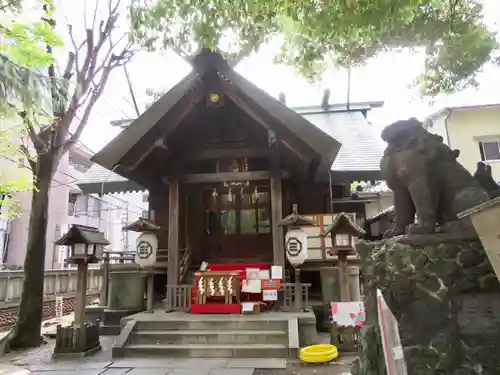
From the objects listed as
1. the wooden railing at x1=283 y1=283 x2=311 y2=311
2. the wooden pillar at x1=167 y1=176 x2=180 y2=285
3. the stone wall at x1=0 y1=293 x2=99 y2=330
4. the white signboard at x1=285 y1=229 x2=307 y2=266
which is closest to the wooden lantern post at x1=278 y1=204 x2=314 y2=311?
the white signboard at x1=285 y1=229 x2=307 y2=266

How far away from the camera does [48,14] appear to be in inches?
340

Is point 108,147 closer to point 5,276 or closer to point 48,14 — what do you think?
point 48,14

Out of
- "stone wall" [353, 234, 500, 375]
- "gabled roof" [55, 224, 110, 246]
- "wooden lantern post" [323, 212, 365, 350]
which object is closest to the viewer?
"stone wall" [353, 234, 500, 375]

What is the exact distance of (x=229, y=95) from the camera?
970 cm

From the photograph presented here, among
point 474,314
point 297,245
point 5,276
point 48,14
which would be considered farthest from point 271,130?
point 5,276

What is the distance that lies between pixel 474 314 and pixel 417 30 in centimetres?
456

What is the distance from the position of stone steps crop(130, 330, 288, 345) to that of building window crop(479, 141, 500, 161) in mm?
15779

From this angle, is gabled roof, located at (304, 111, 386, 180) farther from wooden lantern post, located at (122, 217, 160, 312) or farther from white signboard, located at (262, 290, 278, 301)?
wooden lantern post, located at (122, 217, 160, 312)

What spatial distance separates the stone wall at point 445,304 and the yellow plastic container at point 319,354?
2.85m

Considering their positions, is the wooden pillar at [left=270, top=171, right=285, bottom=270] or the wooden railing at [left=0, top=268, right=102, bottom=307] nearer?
the wooden pillar at [left=270, top=171, right=285, bottom=270]

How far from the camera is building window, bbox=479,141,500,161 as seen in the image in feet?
58.6

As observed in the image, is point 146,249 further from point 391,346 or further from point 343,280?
point 391,346

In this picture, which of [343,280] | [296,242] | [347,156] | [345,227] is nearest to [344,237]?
[345,227]

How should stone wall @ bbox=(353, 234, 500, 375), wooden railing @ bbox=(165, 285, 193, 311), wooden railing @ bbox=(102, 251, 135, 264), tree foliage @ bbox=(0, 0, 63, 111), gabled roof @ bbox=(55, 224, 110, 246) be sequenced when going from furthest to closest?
wooden railing @ bbox=(102, 251, 135, 264), wooden railing @ bbox=(165, 285, 193, 311), gabled roof @ bbox=(55, 224, 110, 246), tree foliage @ bbox=(0, 0, 63, 111), stone wall @ bbox=(353, 234, 500, 375)
